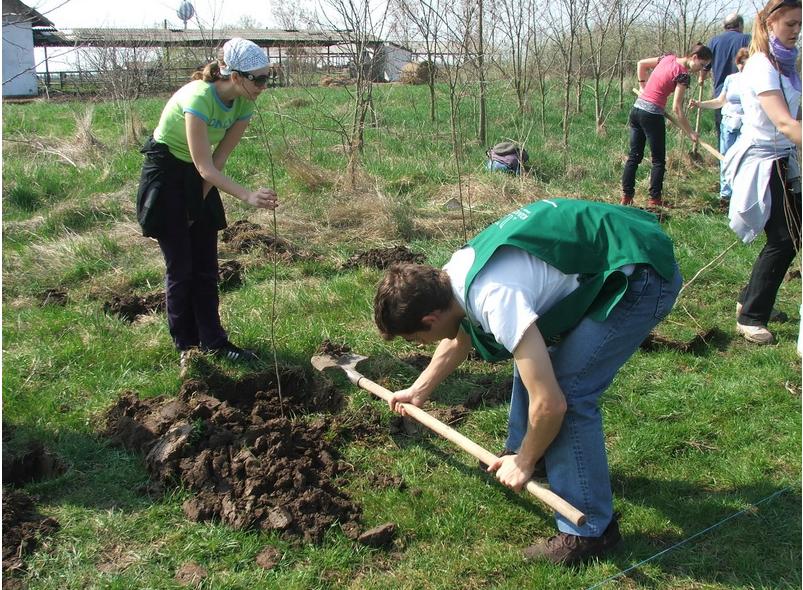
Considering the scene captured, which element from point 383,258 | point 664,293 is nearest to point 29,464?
point 664,293

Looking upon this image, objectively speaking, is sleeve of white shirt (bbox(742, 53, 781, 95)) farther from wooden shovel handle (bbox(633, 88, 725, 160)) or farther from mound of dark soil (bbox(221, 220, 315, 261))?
mound of dark soil (bbox(221, 220, 315, 261))

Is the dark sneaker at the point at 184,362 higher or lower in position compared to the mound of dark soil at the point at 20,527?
higher

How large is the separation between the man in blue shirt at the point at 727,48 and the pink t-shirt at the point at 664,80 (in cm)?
121

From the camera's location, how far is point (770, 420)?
386cm

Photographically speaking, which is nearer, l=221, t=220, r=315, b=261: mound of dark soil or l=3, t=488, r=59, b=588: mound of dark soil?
l=3, t=488, r=59, b=588: mound of dark soil

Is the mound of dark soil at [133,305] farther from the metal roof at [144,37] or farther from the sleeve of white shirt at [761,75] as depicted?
the metal roof at [144,37]

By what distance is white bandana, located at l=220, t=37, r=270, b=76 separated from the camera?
12.7 feet

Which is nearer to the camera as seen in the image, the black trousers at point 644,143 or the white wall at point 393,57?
the black trousers at point 644,143

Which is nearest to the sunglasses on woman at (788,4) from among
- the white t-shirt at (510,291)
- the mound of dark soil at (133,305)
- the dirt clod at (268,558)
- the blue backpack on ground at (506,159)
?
the white t-shirt at (510,291)

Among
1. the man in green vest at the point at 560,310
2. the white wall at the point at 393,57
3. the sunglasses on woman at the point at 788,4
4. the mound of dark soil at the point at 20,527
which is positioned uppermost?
the white wall at the point at 393,57

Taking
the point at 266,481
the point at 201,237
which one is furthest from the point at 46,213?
the point at 266,481

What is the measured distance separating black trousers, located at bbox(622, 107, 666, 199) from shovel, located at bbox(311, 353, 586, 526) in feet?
15.9

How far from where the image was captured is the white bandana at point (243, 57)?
12.7ft

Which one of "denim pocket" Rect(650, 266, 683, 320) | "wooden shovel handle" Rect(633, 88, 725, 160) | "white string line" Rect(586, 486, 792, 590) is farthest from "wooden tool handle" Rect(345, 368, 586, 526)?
"wooden shovel handle" Rect(633, 88, 725, 160)
